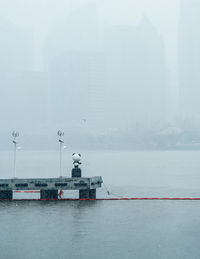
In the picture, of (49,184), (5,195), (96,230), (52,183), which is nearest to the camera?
(96,230)

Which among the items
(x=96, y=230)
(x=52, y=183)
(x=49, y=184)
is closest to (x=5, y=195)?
(x=49, y=184)

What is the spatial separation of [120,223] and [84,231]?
4268mm

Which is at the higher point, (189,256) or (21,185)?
(21,185)

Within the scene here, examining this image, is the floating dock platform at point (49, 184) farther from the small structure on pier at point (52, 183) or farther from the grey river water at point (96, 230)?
the grey river water at point (96, 230)

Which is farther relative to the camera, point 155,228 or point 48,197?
point 48,197

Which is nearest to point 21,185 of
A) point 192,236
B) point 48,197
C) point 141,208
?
point 48,197

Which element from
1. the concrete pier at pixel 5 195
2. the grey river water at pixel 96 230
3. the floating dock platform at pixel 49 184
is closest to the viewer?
the grey river water at pixel 96 230

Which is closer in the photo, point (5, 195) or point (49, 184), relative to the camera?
point (49, 184)

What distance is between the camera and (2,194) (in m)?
41.0

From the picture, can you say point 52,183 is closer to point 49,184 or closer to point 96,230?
point 49,184

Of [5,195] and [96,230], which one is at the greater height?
[5,195]

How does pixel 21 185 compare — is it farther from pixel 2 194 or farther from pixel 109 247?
pixel 109 247

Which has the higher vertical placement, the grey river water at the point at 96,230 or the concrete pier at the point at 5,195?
the concrete pier at the point at 5,195

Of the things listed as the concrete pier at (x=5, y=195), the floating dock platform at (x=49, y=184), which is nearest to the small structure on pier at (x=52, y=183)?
the floating dock platform at (x=49, y=184)
